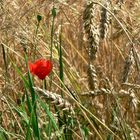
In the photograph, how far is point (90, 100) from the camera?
58.4 inches

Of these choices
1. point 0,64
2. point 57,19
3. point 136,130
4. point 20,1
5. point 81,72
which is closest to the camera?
point 136,130

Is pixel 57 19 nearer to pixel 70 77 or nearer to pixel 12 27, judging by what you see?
pixel 70 77

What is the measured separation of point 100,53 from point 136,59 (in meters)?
0.76

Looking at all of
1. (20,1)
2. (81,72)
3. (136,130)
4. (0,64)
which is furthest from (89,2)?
(20,1)

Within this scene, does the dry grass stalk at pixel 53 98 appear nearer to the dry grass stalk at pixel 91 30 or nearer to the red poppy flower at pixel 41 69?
the red poppy flower at pixel 41 69

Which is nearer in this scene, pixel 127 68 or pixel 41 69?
pixel 41 69

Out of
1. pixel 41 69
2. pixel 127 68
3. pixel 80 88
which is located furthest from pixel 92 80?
pixel 80 88

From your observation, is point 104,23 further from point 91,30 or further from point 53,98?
point 53,98

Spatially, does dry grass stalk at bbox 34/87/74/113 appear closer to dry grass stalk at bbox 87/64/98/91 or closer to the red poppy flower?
the red poppy flower

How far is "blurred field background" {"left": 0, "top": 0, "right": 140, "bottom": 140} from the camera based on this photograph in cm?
115

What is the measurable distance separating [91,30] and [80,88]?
531 millimetres

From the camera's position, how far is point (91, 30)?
1169 millimetres

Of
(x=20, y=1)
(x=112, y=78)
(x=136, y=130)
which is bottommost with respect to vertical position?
(x=136, y=130)

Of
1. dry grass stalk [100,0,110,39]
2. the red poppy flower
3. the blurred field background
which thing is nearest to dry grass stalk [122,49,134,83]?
the blurred field background
